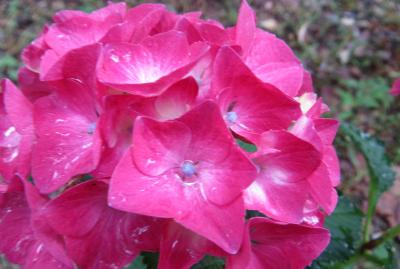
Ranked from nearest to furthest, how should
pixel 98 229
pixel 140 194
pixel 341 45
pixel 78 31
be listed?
pixel 140 194 < pixel 98 229 < pixel 78 31 < pixel 341 45

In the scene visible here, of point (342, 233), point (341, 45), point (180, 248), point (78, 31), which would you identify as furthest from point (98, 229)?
point (341, 45)

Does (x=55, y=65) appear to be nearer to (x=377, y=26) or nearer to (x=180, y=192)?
(x=180, y=192)

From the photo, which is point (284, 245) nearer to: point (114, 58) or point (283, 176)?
point (283, 176)

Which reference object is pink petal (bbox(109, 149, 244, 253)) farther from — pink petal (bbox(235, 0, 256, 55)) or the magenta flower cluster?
pink petal (bbox(235, 0, 256, 55))

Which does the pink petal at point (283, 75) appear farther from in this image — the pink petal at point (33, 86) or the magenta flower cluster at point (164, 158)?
the pink petal at point (33, 86)

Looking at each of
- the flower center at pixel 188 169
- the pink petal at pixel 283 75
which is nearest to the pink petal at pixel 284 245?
the flower center at pixel 188 169

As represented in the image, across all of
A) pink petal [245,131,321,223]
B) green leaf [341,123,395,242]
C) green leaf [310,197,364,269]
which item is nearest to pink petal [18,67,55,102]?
pink petal [245,131,321,223]
